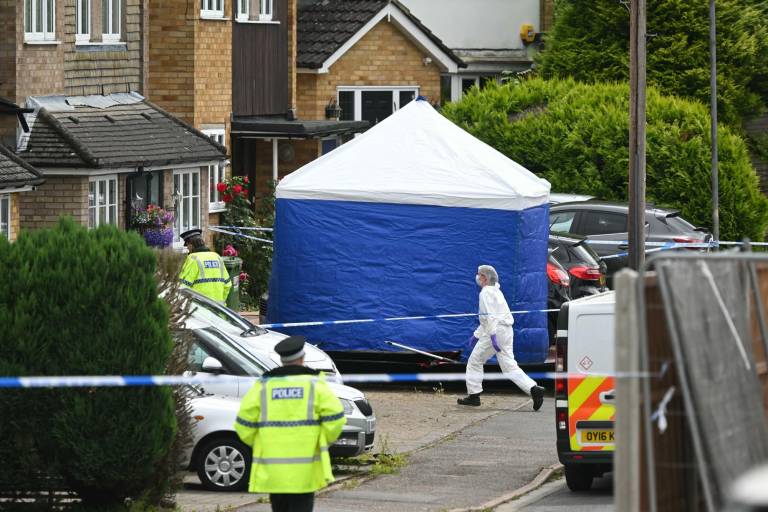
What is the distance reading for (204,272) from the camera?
18.2 m

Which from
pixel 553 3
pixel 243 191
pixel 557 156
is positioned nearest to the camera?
pixel 243 191

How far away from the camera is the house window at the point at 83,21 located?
23844mm

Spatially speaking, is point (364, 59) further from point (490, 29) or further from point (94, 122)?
point (94, 122)

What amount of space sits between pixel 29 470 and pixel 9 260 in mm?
1373

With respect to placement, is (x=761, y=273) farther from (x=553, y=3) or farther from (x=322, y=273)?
(x=553, y=3)

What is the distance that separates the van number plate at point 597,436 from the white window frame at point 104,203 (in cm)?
1105

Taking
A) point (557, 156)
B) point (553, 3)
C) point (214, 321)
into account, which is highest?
point (553, 3)

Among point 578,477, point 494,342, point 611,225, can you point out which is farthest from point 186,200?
point 578,477

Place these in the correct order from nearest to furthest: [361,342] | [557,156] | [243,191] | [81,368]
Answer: [81,368] → [361,342] → [243,191] → [557,156]

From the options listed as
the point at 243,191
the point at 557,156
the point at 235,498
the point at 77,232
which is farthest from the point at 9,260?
the point at 557,156

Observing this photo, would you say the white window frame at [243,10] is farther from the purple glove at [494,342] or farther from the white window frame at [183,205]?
the purple glove at [494,342]

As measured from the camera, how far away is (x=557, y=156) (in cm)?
3278

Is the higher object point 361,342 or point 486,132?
point 486,132

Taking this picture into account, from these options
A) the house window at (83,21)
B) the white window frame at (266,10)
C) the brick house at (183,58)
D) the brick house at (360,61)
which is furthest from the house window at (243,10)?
the house window at (83,21)
